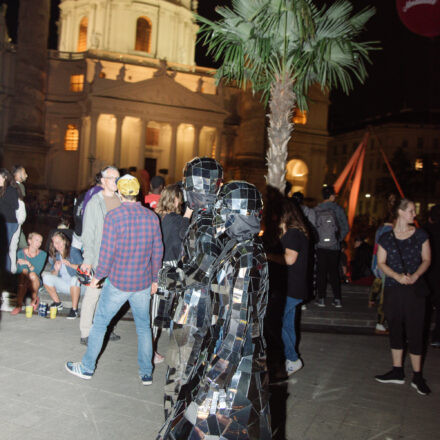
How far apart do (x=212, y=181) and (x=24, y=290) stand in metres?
5.25

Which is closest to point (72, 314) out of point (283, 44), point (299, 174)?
point (283, 44)

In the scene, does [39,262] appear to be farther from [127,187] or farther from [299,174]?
[299,174]

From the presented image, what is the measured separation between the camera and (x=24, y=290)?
761cm

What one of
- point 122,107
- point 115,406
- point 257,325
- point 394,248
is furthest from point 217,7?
point 122,107

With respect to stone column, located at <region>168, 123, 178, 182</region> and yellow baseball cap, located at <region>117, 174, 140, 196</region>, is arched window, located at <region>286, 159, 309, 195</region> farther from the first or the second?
yellow baseball cap, located at <region>117, 174, 140, 196</region>

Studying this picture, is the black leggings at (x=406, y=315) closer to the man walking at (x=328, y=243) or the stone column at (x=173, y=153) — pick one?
the man walking at (x=328, y=243)

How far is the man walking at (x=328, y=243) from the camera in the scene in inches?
356

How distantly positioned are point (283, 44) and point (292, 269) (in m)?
5.30

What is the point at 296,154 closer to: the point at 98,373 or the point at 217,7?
the point at 217,7

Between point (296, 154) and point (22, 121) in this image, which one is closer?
point (22, 121)

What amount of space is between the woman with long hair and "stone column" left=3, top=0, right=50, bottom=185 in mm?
34382

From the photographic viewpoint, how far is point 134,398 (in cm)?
468

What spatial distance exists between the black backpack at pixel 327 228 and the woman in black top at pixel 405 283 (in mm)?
3413

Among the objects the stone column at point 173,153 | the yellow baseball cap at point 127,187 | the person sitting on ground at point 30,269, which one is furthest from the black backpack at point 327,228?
the stone column at point 173,153
